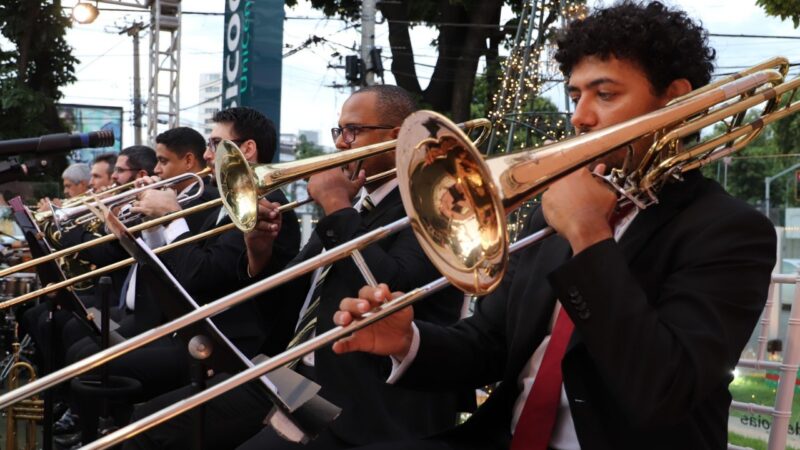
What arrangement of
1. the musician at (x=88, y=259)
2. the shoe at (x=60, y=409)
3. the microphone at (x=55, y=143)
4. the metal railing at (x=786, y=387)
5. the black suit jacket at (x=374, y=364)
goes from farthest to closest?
1. the shoe at (x=60, y=409)
2. the musician at (x=88, y=259)
3. the microphone at (x=55, y=143)
4. the black suit jacket at (x=374, y=364)
5. the metal railing at (x=786, y=387)

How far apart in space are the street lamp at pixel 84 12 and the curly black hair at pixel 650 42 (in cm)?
1276

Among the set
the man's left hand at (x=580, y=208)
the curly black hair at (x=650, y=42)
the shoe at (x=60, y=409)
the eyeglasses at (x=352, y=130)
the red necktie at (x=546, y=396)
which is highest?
the curly black hair at (x=650, y=42)

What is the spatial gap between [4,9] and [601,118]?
63.7 feet

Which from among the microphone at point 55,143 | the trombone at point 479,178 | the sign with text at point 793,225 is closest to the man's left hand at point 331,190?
the microphone at point 55,143

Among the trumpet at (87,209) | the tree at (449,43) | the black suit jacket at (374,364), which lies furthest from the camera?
the tree at (449,43)

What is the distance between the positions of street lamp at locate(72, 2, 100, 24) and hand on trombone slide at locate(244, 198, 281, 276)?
11.3 meters

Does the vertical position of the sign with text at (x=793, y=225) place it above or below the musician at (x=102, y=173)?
below

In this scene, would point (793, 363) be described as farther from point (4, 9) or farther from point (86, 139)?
point (4, 9)

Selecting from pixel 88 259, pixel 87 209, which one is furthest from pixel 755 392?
pixel 88 259

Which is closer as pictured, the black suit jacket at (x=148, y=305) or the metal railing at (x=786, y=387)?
the metal railing at (x=786, y=387)

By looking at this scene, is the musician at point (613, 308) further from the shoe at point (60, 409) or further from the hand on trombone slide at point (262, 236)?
the shoe at point (60, 409)

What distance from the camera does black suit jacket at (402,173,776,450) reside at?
1663 mm

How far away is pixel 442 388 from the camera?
2.21 metres

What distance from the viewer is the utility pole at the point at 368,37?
42.9 feet
